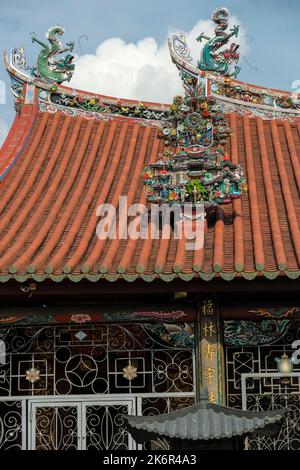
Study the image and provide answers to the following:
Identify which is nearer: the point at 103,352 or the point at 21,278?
the point at 21,278

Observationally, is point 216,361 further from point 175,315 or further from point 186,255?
point 186,255

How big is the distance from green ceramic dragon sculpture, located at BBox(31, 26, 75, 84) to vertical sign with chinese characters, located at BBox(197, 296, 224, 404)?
488 centimetres

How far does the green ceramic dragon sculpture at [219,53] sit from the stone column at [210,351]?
4.45m

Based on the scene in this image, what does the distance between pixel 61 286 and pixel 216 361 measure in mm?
1660

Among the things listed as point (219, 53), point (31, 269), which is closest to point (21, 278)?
point (31, 269)

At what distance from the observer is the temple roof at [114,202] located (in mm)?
7047

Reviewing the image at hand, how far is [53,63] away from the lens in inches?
440

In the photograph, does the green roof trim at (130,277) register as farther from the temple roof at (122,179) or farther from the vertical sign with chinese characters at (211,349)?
Result: the vertical sign with chinese characters at (211,349)

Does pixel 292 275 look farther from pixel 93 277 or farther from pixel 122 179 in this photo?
pixel 122 179

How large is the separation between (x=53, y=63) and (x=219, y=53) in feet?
7.77

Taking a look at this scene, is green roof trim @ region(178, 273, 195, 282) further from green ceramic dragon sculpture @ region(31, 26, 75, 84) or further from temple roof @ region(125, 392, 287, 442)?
green ceramic dragon sculpture @ region(31, 26, 75, 84)

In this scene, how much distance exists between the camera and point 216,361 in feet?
24.7

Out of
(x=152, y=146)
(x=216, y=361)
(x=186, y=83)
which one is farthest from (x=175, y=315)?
(x=186, y=83)

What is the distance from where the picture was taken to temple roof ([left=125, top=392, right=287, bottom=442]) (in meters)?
5.98
